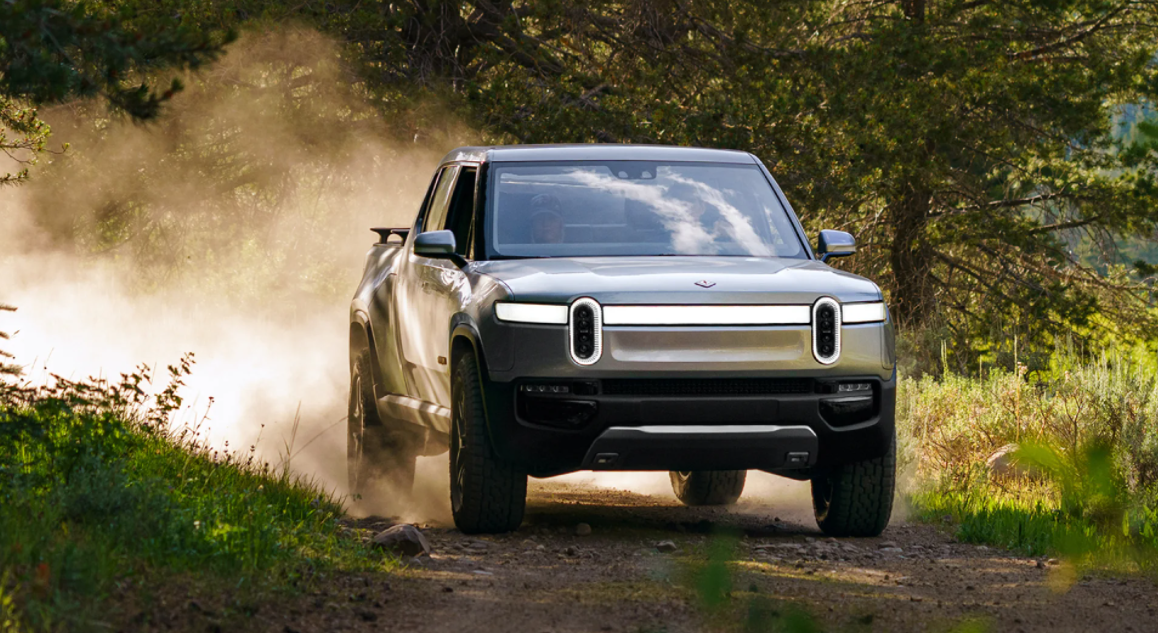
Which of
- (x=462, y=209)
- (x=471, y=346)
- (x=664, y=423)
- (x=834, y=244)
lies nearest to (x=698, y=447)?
(x=664, y=423)

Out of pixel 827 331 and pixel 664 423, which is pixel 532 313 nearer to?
pixel 664 423

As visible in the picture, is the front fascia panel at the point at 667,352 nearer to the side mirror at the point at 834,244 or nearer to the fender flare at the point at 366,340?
the side mirror at the point at 834,244

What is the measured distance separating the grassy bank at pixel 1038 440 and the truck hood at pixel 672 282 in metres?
1.18

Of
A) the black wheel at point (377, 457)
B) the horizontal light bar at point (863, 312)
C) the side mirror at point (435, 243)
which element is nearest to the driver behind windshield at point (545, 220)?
the side mirror at point (435, 243)

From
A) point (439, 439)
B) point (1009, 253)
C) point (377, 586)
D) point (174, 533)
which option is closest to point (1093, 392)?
point (439, 439)

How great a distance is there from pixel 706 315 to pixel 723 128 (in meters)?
9.73

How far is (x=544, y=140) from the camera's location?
1605 centimetres

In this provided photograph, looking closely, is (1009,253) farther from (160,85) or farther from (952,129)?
(160,85)

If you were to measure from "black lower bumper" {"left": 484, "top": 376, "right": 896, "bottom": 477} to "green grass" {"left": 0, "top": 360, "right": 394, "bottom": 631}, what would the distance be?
0.89 meters

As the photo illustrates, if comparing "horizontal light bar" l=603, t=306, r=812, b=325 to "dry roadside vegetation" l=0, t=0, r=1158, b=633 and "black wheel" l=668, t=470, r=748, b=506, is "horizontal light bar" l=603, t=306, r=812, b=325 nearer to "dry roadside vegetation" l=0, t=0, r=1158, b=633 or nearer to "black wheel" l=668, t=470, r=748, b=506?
"dry roadside vegetation" l=0, t=0, r=1158, b=633

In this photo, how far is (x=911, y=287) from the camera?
69.1 feet

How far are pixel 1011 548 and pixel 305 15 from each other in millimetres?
11012

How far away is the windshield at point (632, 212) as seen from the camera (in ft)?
25.0

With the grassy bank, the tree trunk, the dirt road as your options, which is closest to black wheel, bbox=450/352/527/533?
the dirt road
